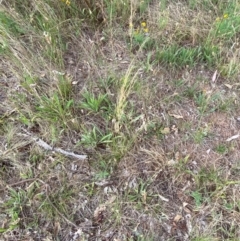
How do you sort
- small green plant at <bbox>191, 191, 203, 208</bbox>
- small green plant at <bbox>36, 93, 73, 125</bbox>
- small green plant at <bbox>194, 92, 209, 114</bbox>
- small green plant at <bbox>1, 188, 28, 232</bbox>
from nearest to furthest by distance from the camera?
1. small green plant at <bbox>1, 188, 28, 232</bbox>
2. small green plant at <bbox>191, 191, 203, 208</bbox>
3. small green plant at <bbox>36, 93, 73, 125</bbox>
4. small green plant at <bbox>194, 92, 209, 114</bbox>

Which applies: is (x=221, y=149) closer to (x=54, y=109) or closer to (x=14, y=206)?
(x=54, y=109)

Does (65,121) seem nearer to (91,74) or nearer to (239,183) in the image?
(91,74)

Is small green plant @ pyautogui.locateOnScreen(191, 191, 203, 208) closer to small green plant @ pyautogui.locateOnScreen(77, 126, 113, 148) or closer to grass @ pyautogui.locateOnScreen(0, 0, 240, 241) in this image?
grass @ pyautogui.locateOnScreen(0, 0, 240, 241)

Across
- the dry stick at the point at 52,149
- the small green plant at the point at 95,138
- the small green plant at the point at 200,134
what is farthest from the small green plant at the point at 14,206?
the small green plant at the point at 200,134

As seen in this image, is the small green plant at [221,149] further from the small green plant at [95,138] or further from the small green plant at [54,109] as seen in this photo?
the small green plant at [54,109]

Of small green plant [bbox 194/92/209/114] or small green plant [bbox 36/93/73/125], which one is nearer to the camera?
small green plant [bbox 36/93/73/125]

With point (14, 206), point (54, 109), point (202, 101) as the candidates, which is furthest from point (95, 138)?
point (202, 101)

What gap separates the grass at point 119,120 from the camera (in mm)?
1882

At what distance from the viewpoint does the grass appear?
1882 millimetres

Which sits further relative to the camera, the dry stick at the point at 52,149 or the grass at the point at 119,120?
the dry stick at the point at 52,149

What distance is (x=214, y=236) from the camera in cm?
186

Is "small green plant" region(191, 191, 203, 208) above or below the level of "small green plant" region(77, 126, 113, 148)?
below

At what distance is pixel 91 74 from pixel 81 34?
1.13ft

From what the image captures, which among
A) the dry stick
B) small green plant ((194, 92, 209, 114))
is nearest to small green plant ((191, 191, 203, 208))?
small green plant ((194, 92, 209, 114))
